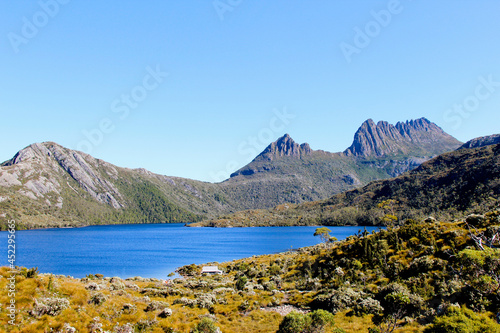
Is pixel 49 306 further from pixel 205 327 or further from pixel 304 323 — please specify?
pixel 304 323

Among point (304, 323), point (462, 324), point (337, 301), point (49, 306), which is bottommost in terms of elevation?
point (337, 301)

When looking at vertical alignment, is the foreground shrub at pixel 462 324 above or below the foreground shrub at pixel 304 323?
above

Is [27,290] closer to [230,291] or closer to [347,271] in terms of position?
[230,291]

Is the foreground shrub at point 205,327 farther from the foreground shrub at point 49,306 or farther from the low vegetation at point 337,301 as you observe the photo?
the foreground shrub at point 49,306

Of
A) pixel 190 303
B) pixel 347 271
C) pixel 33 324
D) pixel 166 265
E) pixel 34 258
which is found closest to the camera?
pixel 33 324

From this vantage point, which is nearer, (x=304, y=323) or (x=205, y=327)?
(x=304, y=323)

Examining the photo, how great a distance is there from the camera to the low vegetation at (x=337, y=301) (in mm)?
21484

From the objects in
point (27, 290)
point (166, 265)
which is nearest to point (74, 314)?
point (27, 290)

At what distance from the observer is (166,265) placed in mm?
94250

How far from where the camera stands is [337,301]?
30.3 m

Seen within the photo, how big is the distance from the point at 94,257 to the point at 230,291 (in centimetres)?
8733

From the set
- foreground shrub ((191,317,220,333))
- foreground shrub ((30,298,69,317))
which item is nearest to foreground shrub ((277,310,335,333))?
foreground shrub ((191,317,220,333))

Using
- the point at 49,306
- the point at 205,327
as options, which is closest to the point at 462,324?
the point at 205,327

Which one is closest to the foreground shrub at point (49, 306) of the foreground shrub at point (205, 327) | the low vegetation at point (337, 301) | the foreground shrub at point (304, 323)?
the low vegetation at point (337, 301)
